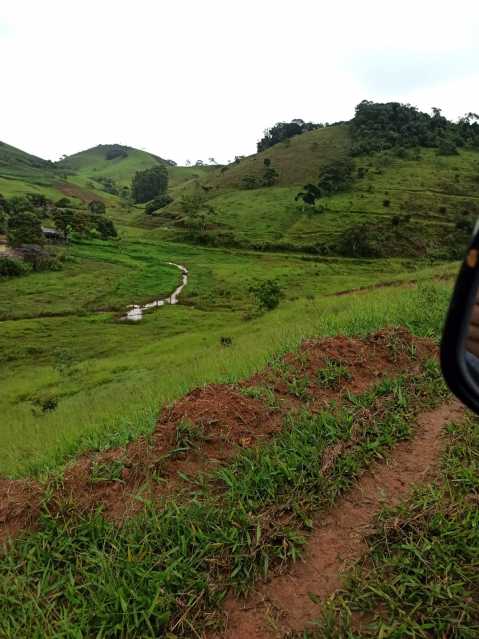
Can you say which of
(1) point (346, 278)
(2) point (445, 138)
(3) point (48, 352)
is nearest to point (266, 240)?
(1) point (346, 278)

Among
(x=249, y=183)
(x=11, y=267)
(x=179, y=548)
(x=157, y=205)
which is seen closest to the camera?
(x=179, y=548)

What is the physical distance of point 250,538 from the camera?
2691 millimetres

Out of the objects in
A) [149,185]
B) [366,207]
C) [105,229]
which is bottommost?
[105,229]

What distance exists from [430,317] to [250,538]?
5374 mm

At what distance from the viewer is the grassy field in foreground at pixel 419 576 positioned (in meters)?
2.11

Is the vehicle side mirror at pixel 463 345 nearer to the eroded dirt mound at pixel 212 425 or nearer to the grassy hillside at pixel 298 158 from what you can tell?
the eroded dirt mound at pixel 212 425

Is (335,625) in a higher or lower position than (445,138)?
lower

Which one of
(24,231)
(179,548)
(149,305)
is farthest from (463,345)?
(24,231)

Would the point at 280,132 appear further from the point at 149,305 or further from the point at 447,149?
the point at 149,305

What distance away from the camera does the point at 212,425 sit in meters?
3.88

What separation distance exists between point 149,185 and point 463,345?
132737 mm

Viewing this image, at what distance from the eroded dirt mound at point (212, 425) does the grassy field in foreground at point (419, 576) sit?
1.38m

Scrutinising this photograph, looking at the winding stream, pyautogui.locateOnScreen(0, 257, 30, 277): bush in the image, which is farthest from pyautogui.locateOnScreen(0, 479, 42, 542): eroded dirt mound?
pyautogui.locateOnScreen(0, 257, 30, 277): bush

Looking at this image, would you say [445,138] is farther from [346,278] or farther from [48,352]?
[48,352]
